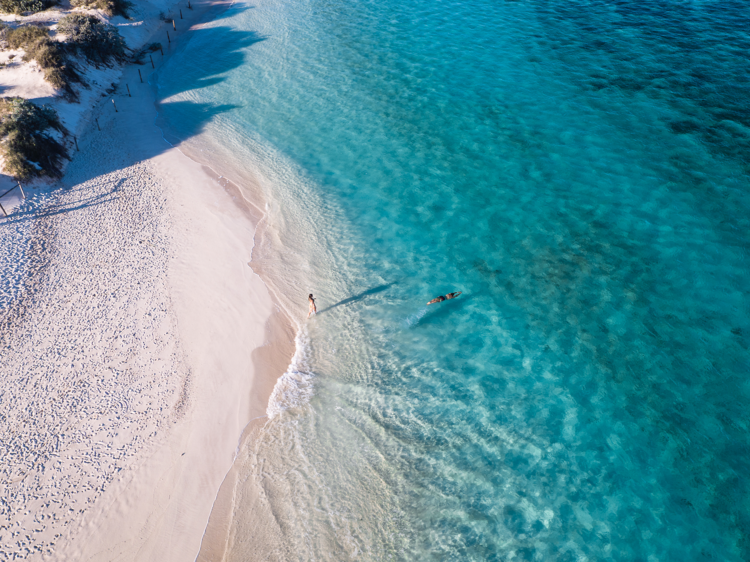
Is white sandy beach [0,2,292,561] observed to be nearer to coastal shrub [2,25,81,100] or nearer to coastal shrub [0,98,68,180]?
coastal shrub [0,98,68,180]

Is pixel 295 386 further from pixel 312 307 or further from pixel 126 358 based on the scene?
pixel 126 358

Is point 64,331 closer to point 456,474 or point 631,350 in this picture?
point 456,474

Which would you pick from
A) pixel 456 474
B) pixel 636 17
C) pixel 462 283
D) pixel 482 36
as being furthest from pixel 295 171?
pixel 636 17

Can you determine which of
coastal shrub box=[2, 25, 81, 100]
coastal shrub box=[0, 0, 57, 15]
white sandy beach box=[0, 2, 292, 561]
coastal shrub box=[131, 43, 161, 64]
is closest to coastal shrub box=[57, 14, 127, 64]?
coastal shrub box=[131, 43, 161, 64]

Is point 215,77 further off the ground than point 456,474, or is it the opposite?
point 215,77

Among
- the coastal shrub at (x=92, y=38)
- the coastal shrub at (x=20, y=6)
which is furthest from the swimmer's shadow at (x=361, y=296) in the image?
the coastal shrub at (x=20, y=6)

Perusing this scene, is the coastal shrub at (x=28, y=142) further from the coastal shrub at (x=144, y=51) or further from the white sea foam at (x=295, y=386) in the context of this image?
the white sea foam at (x=295, y=386)
